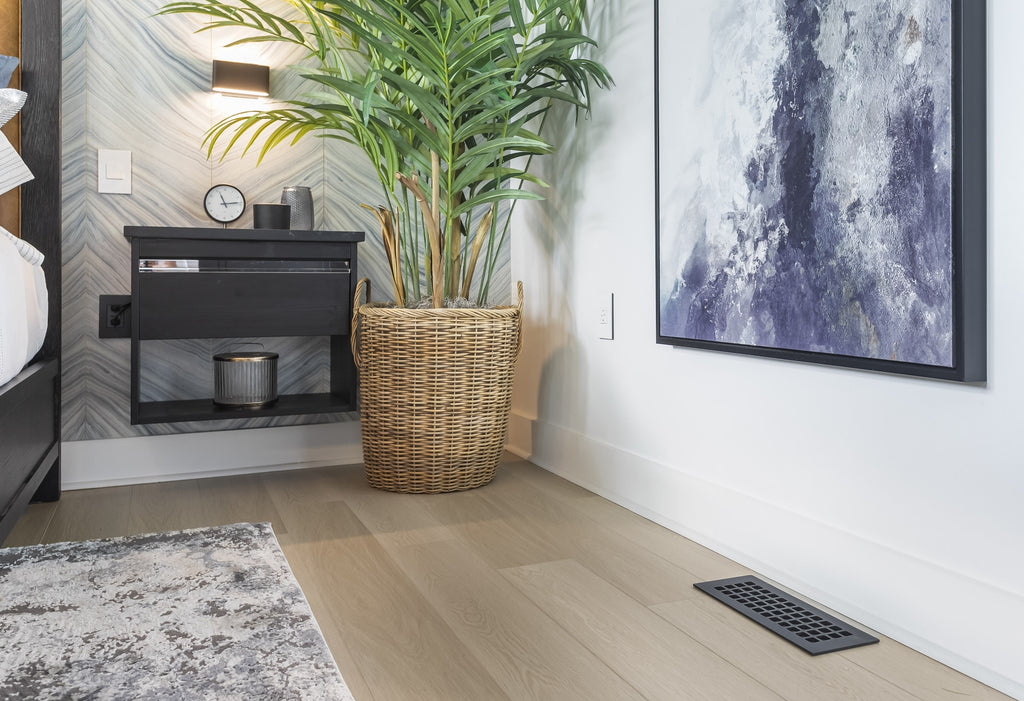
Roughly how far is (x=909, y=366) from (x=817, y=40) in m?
0.62

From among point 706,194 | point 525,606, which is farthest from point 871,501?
point 706,194

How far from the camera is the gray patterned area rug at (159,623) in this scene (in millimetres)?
1104

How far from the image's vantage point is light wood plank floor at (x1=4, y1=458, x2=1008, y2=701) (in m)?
1.16

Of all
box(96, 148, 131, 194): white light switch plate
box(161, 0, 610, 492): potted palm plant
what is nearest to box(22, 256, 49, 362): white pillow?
box(96, 148, 131, 194): white light switch plate

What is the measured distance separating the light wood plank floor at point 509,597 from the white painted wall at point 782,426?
10 centimetres

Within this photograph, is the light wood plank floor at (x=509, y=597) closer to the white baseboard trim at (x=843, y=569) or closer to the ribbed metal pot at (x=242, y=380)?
the white baseboard trim at (x=843, y=569)

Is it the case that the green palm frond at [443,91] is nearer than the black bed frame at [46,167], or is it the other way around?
the green palm frond at [443,91]

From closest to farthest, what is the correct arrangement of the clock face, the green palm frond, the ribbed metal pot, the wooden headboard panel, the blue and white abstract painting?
the blue and white abstract painting
the green palm frond
the wooden headboard panel
the ribbed metal pot
the clock face

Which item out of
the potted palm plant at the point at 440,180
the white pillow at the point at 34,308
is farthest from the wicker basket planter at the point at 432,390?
the white pillow at the point at 34,308

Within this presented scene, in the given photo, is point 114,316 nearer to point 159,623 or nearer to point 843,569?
point 159,623

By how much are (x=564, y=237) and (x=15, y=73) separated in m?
1.59

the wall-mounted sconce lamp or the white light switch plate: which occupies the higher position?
the wall-mounted sconce lamp

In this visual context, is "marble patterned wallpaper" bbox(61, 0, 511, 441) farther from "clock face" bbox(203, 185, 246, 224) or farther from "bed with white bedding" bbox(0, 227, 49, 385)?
"bed with white bedding" bbox(0, 227, 49, 385)

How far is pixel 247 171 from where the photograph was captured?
8.26ft
